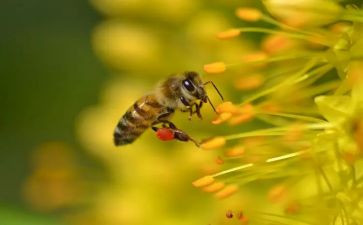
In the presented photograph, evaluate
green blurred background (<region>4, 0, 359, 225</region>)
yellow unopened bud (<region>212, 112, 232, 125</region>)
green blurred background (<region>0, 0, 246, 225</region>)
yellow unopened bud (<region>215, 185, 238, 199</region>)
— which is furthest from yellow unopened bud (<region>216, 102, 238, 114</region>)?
green blurred background (<region>0, 0, 246, 225</region>)

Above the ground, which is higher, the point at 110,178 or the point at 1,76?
the point at 1,76

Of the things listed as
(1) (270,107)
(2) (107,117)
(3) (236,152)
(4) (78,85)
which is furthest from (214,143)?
(4) (78,85)

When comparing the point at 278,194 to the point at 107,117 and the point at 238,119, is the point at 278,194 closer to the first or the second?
the point at 238,119

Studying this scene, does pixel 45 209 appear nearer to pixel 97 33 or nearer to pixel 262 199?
pixel 97 33

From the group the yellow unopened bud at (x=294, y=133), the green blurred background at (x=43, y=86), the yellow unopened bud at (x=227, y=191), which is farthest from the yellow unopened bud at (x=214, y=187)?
the green blurred background at (x=43, y=86)

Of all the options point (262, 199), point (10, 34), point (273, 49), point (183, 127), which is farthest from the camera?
point (10, 34)

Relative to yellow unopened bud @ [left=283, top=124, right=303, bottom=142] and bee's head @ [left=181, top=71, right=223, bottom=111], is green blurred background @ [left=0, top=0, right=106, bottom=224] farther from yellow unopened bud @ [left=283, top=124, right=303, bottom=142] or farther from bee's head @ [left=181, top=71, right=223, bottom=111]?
yellow unopened bud @ [left=283, top=124, right=303, bottom=142]

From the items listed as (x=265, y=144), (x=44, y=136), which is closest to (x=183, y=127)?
(x=265, y=144)

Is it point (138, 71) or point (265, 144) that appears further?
point (138, 71)
